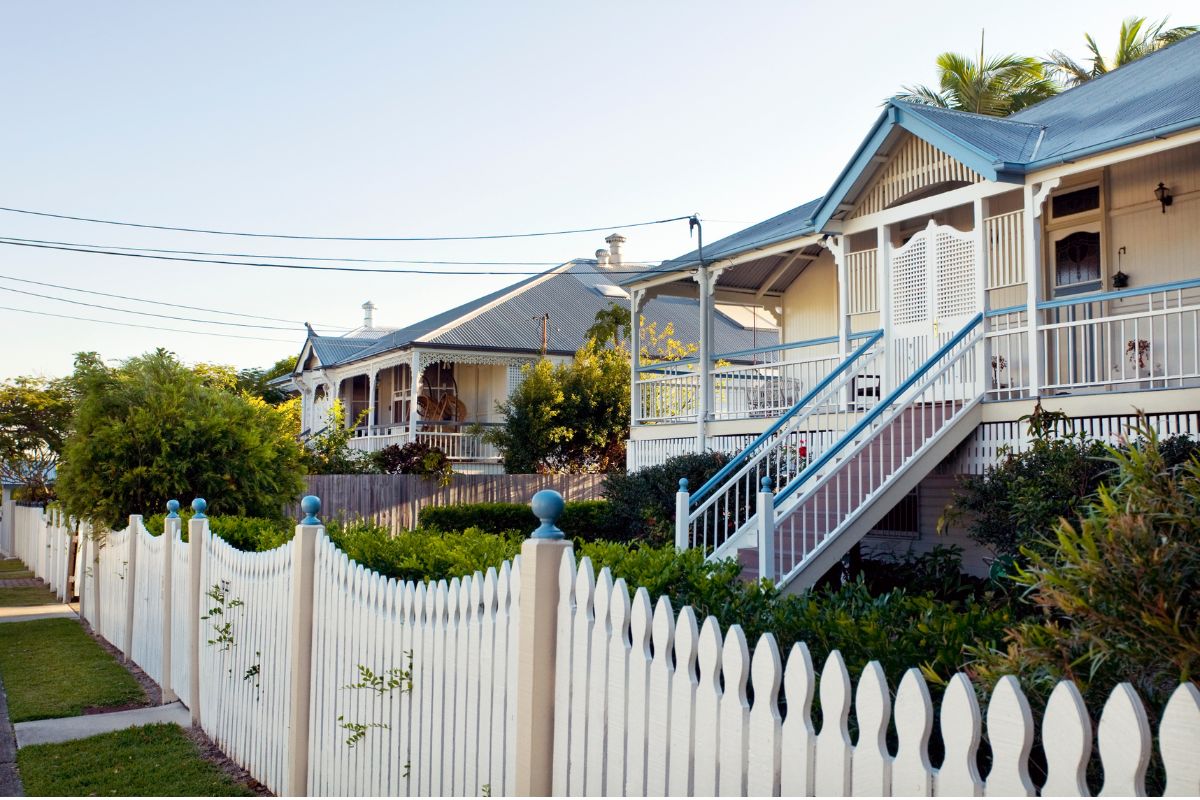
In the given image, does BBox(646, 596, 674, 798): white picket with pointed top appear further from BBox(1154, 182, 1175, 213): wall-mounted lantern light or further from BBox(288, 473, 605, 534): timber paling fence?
BBox(288, 473, 605, 534): timber paling fence

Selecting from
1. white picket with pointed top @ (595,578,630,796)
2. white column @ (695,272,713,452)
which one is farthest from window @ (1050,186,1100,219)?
white picket with pointed top @ (595,578,630,796)

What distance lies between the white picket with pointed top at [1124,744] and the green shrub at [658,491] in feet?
41.1

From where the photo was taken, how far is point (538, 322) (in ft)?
112

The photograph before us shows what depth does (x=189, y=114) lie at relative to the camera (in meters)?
22.6

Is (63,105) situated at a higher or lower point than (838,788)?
higher

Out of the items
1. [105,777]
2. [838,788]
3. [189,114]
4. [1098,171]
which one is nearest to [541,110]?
[189,114]

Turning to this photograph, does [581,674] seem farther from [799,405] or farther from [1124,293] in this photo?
[799,405]

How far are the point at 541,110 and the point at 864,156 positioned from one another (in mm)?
9305

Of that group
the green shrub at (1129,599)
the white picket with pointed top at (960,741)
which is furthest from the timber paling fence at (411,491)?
the white picket with pointed top at (960,741)

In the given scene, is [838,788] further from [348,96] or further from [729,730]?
[348,96]

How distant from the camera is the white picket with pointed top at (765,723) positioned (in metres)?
2.88

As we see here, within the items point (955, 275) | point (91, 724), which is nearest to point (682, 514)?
point (955, 275)

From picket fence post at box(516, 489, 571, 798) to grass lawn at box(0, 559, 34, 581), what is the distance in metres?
21.4

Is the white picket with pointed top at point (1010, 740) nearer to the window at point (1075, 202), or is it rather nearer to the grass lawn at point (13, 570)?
the window at point (1075, 202)
